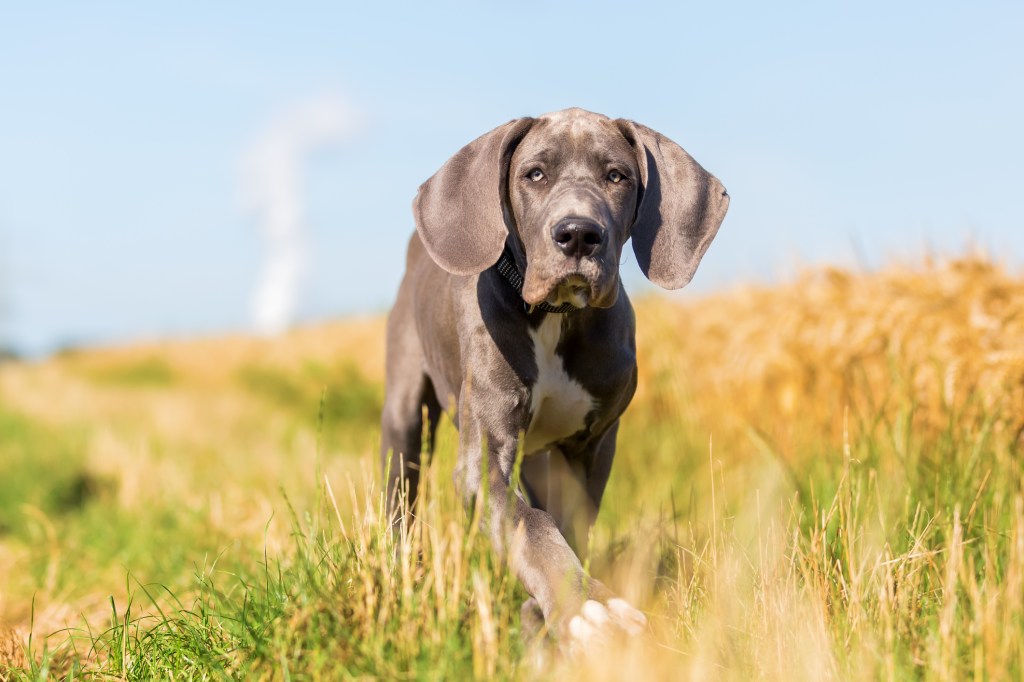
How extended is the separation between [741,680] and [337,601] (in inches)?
42.5

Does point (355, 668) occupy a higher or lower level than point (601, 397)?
lower

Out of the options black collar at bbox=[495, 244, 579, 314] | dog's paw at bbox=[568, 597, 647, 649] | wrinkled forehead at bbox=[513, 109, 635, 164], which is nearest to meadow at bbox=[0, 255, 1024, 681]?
dog's paw at bbox=[568, 597, 647, 649]

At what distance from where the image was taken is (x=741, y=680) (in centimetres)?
266

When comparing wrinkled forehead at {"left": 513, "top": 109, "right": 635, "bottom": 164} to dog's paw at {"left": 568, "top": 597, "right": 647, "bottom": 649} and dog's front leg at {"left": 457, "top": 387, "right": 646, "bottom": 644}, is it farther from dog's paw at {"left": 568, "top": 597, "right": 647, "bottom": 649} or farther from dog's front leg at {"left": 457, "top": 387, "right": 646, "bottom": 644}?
dog's paw at {"left": 568, "top": 597, "right": 647, "bottom": 649}

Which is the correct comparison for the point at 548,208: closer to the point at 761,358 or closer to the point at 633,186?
the point at 633,186

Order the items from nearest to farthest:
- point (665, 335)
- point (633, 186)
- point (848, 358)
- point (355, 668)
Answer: point (355, 668)
point (633, 186)
point (848, 358)
point (665, 335)

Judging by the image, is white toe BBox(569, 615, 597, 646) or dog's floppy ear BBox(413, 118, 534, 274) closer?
white toe BBox(569, 615, 597, 646)

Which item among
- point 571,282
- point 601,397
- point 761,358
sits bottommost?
point 761,358

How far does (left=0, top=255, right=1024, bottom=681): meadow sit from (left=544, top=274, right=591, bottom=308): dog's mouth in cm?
71

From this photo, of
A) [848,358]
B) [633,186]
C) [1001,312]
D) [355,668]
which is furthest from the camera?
[848,358]

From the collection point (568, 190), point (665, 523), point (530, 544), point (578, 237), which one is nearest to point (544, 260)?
point (578, 237)

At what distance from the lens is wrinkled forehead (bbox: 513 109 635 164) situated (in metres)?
3.49

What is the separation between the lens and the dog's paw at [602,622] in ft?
8.68

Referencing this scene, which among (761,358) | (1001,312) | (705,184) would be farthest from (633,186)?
(761,358)
